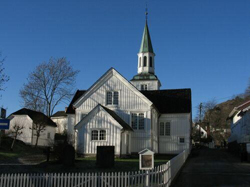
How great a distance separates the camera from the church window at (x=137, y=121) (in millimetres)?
30234

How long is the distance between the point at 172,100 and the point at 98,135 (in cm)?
1201

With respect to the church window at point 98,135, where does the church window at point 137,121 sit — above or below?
above

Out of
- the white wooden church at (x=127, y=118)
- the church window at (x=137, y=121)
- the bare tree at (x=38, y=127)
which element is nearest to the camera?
the white wooden church at (x=127, y=118)

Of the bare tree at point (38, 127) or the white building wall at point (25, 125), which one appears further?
the white building wall at point (25, 125)

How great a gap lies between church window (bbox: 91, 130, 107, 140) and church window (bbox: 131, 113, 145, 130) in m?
4.39

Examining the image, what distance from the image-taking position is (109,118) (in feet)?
87.9

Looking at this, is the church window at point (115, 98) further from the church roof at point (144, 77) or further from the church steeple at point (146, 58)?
the church steeple at point (146, 58)

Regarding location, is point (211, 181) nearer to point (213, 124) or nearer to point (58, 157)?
point (58, 157)

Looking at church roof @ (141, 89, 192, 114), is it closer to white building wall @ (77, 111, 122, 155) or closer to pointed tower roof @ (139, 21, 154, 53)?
white building wall @ (77, 111, 122, 155)

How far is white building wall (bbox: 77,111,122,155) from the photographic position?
1045 inches

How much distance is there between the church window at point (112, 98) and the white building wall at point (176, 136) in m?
6.85

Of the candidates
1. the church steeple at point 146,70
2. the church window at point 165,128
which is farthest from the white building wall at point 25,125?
the church steeple at point 146,70

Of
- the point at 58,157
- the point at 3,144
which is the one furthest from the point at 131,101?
the point at 3,144

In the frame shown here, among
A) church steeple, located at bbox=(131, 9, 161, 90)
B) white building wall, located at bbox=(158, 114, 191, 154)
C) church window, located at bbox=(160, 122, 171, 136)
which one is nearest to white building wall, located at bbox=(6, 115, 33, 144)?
church window, located at bbox=(160, 122, 171, 136)
